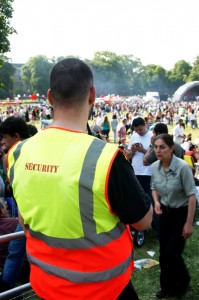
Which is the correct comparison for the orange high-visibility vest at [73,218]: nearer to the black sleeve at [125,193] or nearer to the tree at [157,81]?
the black sleeve at [125,193]

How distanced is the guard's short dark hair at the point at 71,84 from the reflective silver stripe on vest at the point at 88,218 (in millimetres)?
250

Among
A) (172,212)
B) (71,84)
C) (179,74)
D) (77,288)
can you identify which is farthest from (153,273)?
(179,74)

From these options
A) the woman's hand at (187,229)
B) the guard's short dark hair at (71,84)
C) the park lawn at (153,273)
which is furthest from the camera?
the park lawn at (153,273)

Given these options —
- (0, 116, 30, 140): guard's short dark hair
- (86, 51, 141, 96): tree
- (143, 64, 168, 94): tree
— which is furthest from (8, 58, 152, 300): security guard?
(143, 64, 168, 94): tree

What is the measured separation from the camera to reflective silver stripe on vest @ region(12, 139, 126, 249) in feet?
4.97

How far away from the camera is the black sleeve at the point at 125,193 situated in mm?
1509

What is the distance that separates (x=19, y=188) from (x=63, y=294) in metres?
0.54

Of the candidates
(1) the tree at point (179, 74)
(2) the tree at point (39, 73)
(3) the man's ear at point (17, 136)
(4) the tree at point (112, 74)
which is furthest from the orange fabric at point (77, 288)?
(1) the tree at point (179, 74)

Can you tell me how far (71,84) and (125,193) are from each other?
1.88 ft

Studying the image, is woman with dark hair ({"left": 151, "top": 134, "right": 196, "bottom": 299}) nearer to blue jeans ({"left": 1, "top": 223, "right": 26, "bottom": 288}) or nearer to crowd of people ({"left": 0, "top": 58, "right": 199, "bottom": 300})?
blue jeans ({"left": 1, "top": 223, "right": 26, "bottom": 288})

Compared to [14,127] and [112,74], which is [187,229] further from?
[112,74]

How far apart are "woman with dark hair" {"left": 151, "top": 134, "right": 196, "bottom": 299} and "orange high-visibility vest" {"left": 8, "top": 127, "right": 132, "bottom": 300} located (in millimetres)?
2258

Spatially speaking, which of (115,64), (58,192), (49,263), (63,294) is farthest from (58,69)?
(115,64)

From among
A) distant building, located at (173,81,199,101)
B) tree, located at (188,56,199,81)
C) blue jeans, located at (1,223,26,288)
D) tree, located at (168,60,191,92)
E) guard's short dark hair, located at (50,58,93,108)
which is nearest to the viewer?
guard's short dark hair, located at (50,58,93,108)
